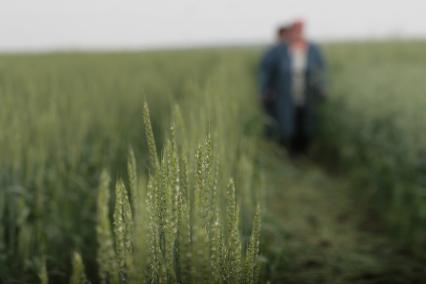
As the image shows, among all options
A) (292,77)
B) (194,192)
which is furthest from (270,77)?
(194,192)

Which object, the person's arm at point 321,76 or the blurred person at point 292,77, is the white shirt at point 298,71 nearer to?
the blurred person at point 292,77

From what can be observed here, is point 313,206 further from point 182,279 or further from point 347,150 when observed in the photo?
point 182,279

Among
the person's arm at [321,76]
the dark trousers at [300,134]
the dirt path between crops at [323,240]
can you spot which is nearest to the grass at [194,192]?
the dirt path between crops at [323,240]

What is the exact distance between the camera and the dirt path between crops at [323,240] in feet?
10.5

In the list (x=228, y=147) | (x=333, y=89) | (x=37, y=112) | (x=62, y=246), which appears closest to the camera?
(x=228, y=147)

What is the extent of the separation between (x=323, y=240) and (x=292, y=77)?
11.0 ft

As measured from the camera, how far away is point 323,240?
3.92m

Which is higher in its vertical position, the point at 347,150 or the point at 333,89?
the point at 333,89

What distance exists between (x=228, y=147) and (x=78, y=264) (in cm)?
154

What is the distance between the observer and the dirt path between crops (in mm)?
3207

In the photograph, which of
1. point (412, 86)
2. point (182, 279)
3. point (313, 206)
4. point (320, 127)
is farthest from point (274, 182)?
point (182, 279)

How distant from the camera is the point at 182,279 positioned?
1.26 m

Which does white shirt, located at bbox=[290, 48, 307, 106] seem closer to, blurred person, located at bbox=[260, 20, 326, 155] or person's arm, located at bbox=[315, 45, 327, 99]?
blurred person, located at bbox=[260, 20, 326, 155]

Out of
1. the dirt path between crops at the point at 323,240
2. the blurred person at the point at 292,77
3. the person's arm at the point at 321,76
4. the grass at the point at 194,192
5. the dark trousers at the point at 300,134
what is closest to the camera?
the grass at the point at 194,192
